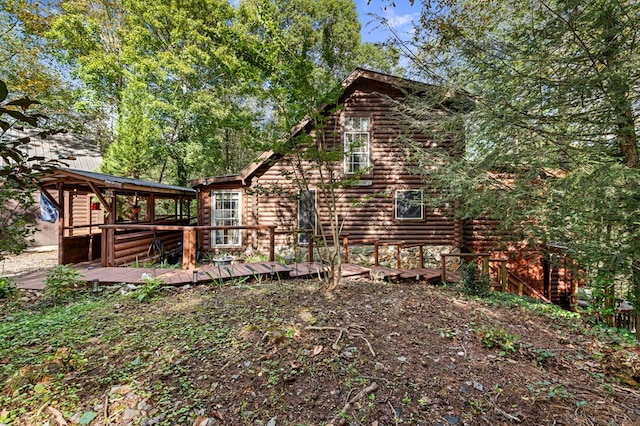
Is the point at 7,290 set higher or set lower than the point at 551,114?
lower

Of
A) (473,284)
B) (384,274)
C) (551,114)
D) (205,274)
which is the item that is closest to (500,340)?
(473,284)

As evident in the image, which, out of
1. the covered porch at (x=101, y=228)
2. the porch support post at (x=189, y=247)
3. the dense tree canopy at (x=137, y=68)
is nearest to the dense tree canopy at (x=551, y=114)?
the porch support post at (x=189, y=247)

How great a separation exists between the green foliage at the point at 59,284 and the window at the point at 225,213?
495 centimetres

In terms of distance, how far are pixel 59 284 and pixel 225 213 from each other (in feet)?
17.8

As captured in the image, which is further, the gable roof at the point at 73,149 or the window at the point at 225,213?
the gable roof at the point at 73,149

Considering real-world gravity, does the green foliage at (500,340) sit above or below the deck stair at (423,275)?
above

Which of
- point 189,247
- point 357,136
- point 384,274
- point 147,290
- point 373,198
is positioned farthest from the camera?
point 357,136

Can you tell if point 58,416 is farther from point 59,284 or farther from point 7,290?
point 7,290

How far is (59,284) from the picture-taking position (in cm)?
457

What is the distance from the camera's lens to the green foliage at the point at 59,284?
453cm

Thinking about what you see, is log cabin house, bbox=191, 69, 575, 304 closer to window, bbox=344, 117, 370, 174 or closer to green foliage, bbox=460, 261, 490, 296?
window, bbox=344, 117, 370, 174

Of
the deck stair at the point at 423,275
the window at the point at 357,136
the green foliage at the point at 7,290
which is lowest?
the deck stair at the point at 423,275

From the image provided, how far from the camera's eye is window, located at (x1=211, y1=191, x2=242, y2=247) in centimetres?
970

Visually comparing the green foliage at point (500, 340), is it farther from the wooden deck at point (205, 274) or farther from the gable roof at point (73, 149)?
the gable roof at point (73, 149)
